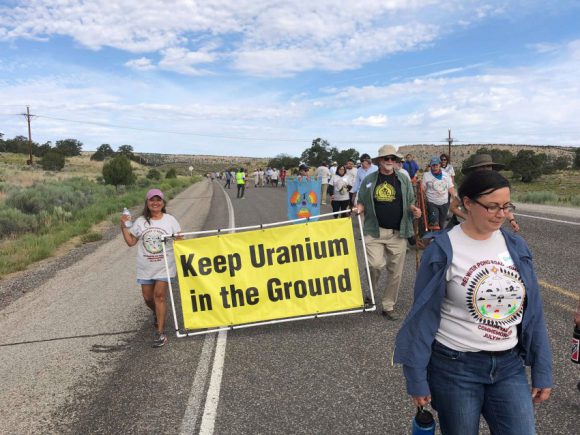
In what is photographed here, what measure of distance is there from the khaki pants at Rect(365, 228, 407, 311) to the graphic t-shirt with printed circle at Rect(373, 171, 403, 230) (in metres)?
0.16

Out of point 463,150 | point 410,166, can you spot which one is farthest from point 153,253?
point 463,150

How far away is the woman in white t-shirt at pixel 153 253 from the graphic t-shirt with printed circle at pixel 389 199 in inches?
104

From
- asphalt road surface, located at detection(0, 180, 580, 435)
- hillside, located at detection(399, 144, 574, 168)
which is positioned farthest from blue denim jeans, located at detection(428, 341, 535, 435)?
hillside, located at detection(399, 144, 574, 168)

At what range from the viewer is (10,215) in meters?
15.0

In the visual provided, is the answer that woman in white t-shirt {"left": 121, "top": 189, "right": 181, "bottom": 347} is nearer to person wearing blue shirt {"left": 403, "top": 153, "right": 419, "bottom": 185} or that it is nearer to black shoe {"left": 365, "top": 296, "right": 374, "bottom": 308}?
black shoe {"left": 365, "top": 296, "right": 374, "bottom": 308}

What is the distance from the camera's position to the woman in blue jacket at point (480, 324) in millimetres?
2166

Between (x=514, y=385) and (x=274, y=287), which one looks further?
(x=274, y=287)

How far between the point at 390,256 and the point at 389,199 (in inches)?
29.3

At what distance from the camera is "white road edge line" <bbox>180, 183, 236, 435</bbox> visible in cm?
358

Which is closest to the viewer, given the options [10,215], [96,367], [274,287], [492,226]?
[492,226]

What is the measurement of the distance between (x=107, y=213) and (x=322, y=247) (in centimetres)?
1557

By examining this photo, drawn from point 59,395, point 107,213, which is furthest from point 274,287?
point 107,213

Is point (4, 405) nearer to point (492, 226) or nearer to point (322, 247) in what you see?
point (322, 247)

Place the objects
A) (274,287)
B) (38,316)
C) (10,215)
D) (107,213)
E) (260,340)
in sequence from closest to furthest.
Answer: (260,340)
(274,287)
(38,316)
(10,215)
(107,213)
